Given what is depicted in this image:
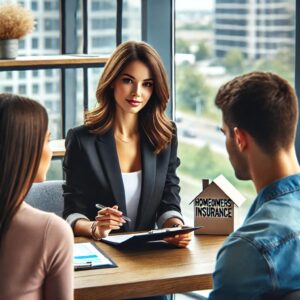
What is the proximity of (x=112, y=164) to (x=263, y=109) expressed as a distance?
1308 millimetres

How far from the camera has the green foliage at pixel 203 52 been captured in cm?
401

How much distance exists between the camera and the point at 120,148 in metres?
3.16

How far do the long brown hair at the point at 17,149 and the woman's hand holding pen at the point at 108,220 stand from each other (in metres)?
0.85

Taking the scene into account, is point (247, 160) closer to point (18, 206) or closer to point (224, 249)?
point (224, 249)

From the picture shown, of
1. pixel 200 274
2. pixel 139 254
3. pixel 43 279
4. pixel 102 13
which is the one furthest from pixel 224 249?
pixel 102 13

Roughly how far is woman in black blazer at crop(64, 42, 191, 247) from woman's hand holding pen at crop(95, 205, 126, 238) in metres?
0.21

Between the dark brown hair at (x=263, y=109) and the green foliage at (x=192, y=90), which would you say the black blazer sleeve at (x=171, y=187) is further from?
the dark brown hair at (x=263, y=109)

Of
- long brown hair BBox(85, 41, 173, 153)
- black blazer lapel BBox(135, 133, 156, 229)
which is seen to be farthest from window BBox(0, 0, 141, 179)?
black blazer lapel BBox(135, 133, 156, 229)

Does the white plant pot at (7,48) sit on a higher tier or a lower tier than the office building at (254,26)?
lower

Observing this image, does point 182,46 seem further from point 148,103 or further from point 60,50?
point 148,103

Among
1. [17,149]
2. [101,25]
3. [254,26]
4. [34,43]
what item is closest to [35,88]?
[34,43]

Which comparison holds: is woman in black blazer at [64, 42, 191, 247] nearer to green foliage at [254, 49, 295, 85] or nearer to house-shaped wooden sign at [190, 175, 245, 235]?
house-shaped wooden sign at [190, 175, 245, 235]

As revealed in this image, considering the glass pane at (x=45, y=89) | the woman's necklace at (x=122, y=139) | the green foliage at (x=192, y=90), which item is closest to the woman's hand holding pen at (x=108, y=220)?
the woman's necklace at (x=122, y=139)

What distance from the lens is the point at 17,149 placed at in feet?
6.36
